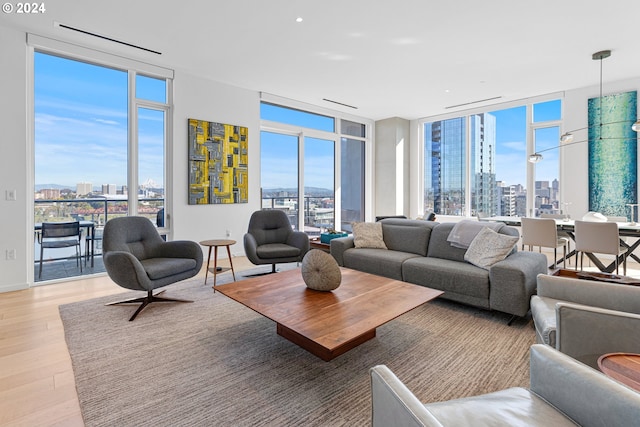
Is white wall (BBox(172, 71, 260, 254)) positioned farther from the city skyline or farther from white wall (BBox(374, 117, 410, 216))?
white wall (BBox(374, 117, 410, 216))

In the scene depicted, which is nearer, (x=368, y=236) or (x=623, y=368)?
(x=623, y=368)

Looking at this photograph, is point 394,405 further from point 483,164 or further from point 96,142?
point 483,164

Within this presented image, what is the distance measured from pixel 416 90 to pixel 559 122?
9.24 feet

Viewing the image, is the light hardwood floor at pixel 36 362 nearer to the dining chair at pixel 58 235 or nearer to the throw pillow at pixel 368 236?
the dining chair at pixel 58 235

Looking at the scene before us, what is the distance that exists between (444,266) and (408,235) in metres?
0.87

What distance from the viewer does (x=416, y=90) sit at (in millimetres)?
5887

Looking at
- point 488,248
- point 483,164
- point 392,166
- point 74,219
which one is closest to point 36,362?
point 74,219

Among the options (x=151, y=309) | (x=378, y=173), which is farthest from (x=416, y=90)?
(x=151, y=309)

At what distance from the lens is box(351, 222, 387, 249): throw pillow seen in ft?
13.6

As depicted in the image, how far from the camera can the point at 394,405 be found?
2.92ft

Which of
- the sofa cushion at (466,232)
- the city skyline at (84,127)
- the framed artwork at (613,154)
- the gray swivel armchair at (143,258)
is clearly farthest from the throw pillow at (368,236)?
the framed artwork at (613,154)

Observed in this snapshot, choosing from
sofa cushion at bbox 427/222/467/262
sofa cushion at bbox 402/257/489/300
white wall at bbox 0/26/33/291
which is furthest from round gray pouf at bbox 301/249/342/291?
white wall at bbox 0/26/33/291

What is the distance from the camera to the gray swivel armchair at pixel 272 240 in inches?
156

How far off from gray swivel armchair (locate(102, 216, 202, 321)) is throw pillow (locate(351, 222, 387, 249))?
1.97 m
